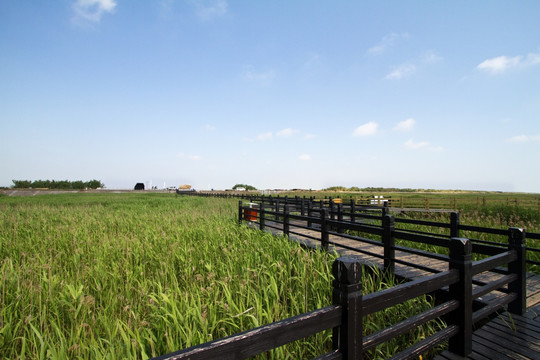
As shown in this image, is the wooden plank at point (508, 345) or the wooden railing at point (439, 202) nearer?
the wooden plank at point (508, 345)

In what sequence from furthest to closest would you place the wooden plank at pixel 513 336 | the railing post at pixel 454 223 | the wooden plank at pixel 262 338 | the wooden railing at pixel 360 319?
the railing post at pixel 454 223 → the wooden plank at pixel 513 336 → the wooden railing at pixel 360 319 → the wooden plank at pixel 262 338

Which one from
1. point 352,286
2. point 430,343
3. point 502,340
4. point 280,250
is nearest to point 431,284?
point 430,343

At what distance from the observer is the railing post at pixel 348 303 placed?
2.13 meters

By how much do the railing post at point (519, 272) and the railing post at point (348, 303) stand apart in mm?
3511

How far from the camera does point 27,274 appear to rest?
6.08 m

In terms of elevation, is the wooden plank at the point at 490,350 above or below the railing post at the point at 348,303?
below

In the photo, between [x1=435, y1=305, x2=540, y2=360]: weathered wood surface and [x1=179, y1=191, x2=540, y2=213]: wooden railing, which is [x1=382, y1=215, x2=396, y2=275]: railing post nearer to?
[x1=435, y1=305, x2=540, y2=360]: weathered wood surface

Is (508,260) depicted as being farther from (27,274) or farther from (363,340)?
(27,274)

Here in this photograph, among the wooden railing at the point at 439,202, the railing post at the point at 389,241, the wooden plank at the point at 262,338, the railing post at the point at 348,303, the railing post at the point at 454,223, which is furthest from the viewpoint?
the wooden railing at the point at 439,202

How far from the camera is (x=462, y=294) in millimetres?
3268

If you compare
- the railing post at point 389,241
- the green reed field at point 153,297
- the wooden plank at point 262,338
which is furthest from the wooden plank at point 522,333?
the wooden plank at point 262,338

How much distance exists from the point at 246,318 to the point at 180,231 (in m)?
6.73

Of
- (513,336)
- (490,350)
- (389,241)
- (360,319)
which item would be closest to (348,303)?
(360,319)

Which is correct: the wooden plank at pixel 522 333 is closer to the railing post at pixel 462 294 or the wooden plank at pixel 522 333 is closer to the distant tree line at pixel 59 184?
the railing post at pixel 462 294
